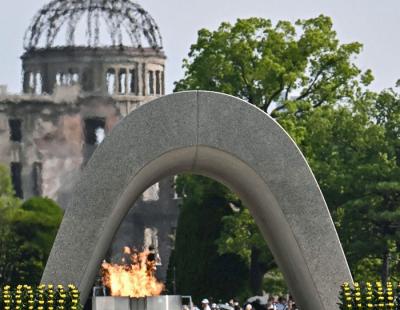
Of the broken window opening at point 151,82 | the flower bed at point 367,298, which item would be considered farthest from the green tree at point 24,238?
the flower bed at point 367,298

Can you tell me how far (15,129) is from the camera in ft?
399

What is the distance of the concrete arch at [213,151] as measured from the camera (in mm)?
39031

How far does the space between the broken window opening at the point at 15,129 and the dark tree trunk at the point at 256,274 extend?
1869 inches

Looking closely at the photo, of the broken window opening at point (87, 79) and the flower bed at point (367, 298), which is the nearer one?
the flower bed at point (367, 298)

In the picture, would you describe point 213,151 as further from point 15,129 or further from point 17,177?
point 15,129

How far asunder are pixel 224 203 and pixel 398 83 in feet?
36.8

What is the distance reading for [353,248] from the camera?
67.9m

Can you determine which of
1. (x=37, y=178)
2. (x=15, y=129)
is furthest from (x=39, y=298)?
(x=15, y=129)

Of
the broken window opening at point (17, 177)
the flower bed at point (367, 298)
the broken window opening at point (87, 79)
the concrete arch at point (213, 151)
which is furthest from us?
the broken window opening at point (87, 79)

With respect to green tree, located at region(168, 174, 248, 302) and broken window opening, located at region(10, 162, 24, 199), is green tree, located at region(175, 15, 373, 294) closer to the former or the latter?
green tree, located at region(168, 174, 248, 302)

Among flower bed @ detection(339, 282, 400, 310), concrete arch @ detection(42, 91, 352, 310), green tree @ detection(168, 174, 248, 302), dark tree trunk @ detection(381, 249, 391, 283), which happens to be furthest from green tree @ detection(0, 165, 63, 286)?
flower bed @ detection(339, 282, 400, 310)

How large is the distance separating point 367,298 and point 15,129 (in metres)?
85.6

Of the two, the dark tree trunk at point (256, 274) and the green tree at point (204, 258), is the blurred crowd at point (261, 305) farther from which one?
the green tree at point (204, 258)

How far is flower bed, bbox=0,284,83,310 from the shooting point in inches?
1471
